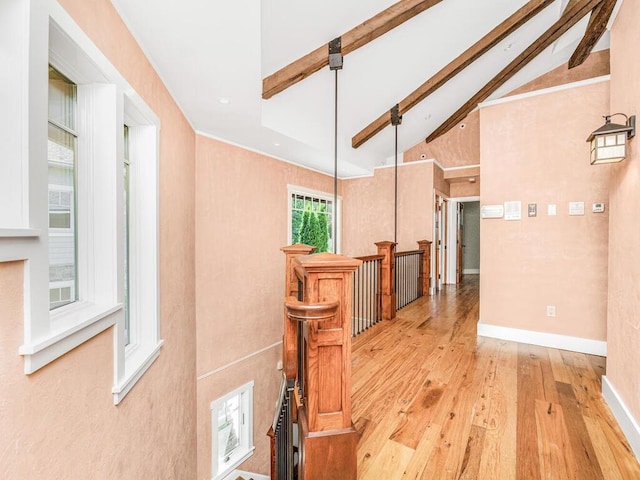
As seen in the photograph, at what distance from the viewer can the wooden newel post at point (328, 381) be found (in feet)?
4.23

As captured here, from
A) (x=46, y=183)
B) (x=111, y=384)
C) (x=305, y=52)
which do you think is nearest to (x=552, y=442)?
(x=111, y=384)

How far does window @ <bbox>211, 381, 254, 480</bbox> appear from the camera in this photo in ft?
12.8

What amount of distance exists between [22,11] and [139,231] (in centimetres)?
143

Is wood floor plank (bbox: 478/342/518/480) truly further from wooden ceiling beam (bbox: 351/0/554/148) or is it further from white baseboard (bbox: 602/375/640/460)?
wooden ceiling beam (bbox: 351/0/554/148)

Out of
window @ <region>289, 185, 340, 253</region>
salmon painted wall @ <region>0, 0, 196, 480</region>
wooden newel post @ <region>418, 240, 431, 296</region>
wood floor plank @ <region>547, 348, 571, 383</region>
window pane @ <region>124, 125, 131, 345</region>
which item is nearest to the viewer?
salmon painted wall @ <region>0, 0, 196, 480</region>

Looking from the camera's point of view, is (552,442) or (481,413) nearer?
(552,442)

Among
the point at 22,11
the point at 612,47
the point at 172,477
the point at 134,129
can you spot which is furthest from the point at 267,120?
the point at 172,477

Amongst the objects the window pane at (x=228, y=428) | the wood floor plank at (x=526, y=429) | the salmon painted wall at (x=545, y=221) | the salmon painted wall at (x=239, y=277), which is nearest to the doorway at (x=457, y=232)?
the salmon painted wall at (x=545, y=221)

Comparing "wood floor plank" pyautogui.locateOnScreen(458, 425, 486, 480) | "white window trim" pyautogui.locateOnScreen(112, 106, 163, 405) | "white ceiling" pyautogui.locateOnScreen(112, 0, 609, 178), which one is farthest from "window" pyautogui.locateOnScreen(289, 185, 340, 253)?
"wood floor plank" pyautogui.locateOnScreen(458, 425, 486, 480)

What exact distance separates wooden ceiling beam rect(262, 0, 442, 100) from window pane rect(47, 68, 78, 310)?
6.21 feet

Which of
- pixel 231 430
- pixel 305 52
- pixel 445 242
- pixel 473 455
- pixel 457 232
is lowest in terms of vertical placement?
pixel 231 430

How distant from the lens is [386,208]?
632cm

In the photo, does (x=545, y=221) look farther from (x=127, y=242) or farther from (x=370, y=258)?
(x=127, y=242)

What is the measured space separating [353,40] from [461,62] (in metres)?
1.79
